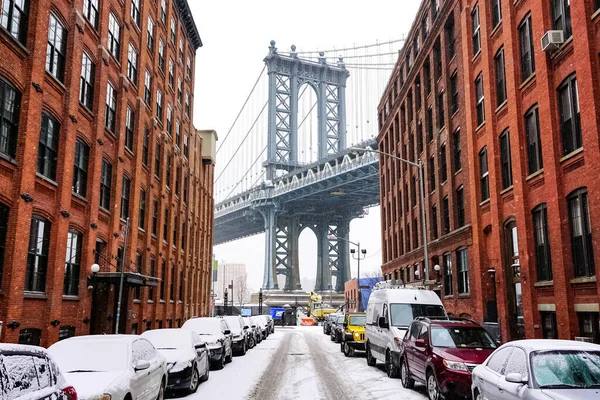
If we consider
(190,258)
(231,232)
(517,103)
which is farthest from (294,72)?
(517,103)

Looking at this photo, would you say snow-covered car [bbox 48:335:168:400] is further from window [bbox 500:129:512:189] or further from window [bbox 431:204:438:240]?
window [bbox 431:204:438:240]

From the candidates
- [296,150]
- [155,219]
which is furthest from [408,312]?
[296,150]

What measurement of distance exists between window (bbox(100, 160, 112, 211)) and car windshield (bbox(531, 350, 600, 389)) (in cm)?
1884

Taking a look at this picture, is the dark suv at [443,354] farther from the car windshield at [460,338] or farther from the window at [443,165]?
the window at [443,165]

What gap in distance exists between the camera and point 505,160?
71.5ft

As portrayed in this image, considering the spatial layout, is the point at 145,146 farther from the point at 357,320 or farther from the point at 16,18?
the point at 357,320

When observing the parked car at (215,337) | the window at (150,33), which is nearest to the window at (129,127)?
the window at (150,33)

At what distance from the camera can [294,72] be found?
325ft

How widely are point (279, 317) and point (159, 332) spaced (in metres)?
66.6

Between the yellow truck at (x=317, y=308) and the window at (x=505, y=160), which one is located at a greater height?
the window at (x=505, y=160)

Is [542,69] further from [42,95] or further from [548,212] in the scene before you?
[42,95]

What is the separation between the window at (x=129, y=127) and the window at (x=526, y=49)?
56.0ft

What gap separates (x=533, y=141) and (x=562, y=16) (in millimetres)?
4140

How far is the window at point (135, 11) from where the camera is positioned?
89.8 ft
